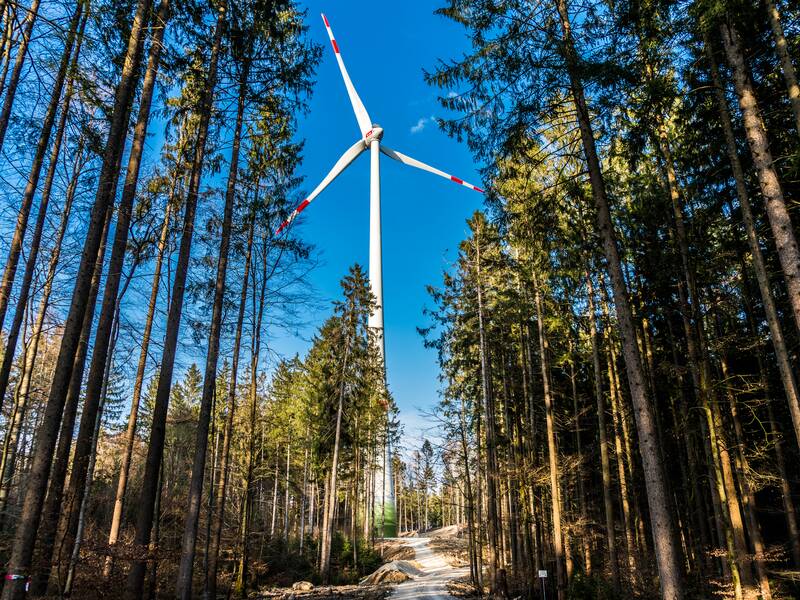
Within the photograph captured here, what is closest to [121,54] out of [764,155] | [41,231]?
[41,231]

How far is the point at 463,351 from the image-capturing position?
66.9ft

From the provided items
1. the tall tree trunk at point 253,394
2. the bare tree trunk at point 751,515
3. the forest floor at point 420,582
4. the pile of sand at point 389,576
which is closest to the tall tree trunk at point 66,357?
the tall tree trunk at point 253,394

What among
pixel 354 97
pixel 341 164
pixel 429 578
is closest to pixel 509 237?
pixel 429 578

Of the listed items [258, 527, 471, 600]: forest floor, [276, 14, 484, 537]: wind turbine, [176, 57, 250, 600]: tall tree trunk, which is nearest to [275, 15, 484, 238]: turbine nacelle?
[276, 14, 484, 537]: wind turbine

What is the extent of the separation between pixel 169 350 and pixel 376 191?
101ft

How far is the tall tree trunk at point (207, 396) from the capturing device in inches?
376

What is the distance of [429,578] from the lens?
89.5 ft

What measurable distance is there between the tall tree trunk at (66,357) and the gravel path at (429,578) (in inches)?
574

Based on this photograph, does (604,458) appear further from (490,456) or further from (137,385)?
(137,385)

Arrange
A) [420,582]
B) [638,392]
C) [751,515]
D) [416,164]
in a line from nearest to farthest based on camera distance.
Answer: [638,392] < [751,515] < [420,582] < [416,164]

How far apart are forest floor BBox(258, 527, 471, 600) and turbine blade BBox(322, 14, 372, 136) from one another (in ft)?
112

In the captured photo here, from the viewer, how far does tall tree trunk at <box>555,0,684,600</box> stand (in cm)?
717

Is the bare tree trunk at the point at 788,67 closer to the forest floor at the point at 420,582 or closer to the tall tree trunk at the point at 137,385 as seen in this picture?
the tall tree trunk at the point at 137,385

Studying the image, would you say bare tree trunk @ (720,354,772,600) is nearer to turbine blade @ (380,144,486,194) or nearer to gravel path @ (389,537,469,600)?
gravel path @ (389,537,469,600)
